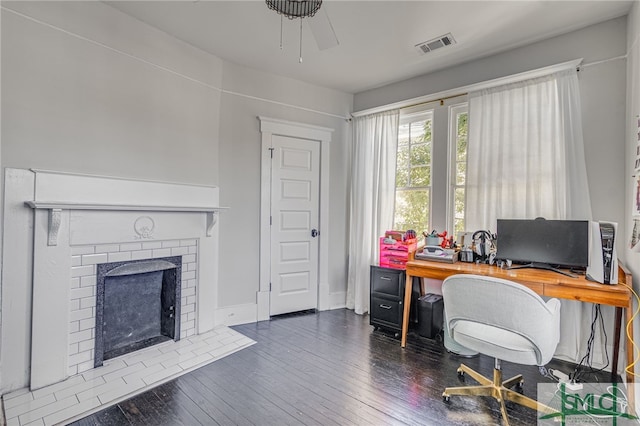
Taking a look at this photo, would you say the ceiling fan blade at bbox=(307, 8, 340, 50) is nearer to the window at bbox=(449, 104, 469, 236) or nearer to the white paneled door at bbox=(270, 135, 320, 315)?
the white paneled door at bbox=(270, 135, 320, 315)

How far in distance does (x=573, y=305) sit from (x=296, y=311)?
9.22 ft

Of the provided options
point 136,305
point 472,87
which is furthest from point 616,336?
point 136,305

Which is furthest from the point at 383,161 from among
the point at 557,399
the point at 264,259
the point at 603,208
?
the point at 557,399

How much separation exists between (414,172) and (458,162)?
544mm

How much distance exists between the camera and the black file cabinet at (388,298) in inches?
132

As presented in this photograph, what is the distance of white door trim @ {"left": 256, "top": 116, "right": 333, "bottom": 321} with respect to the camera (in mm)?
3744

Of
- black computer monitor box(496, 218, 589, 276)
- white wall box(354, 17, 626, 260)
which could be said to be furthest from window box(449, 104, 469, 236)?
white wall box(354, 17, 626, 260)

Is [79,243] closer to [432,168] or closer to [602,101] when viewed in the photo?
[432,168]

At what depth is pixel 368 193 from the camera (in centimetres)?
416

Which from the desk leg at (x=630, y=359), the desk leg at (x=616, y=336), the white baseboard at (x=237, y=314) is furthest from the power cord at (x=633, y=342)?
the white baseboard at (x=237, y=314)

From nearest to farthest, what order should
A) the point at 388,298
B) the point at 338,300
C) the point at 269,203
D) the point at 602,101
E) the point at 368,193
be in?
1. the point at 602,101
2. the point at 388,298
3. the point at 269,203
4. the point at 368,193
5. the point at 338,300

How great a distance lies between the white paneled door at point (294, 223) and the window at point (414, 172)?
3.47ft

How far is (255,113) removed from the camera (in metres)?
3.71

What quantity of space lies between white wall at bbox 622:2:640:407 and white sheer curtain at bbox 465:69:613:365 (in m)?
0.27
